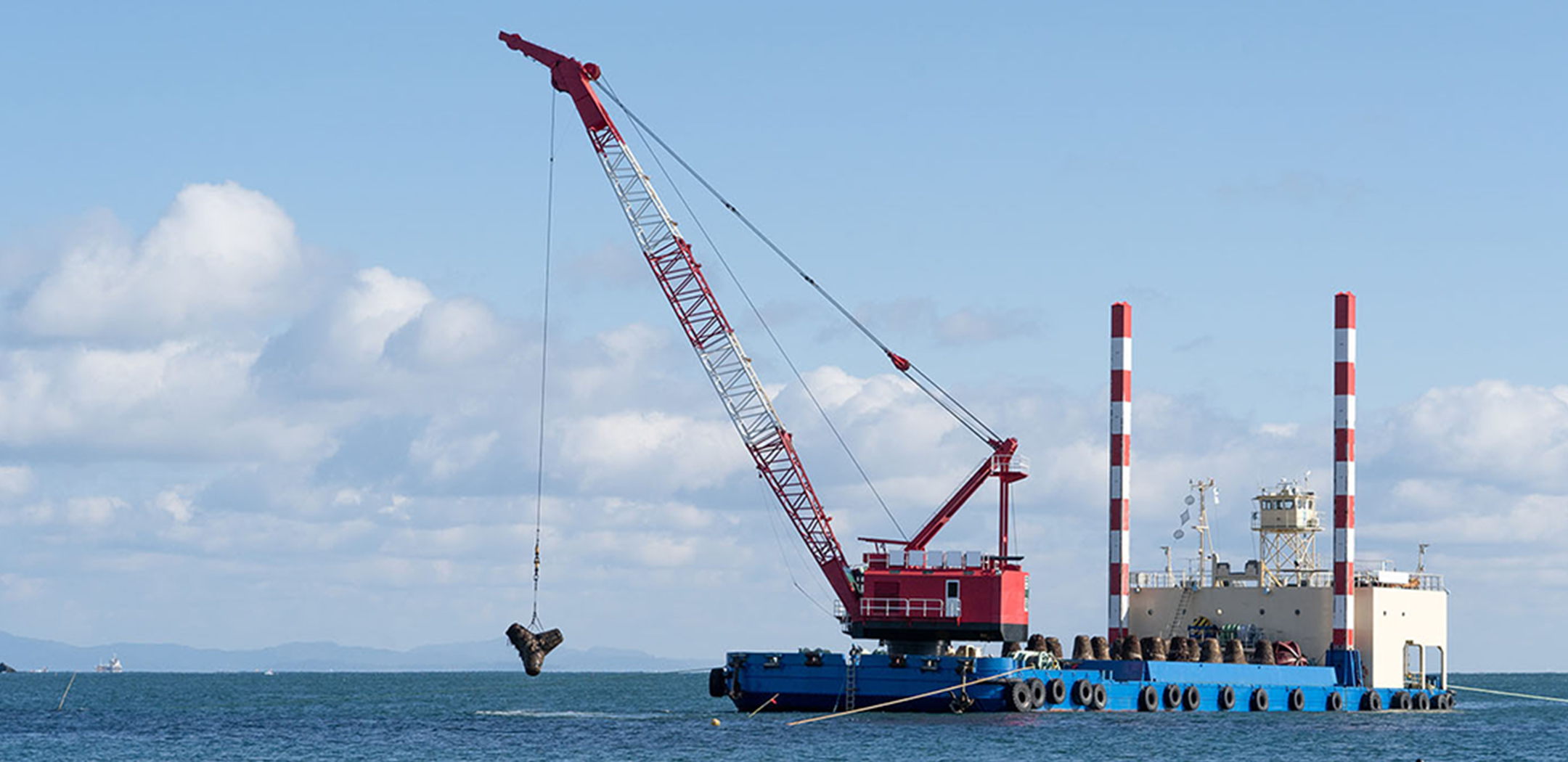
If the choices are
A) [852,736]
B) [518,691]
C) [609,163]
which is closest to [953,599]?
[852,736]

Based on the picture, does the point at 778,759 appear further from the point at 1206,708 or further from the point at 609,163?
the point at 609,163

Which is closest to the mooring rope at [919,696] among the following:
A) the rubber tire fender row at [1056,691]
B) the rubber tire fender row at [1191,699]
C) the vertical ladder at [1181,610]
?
the rubber tire fender row at [1056,691]

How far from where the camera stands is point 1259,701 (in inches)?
3123

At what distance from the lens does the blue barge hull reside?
70188 mm

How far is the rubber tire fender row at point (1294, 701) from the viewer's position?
265 feet

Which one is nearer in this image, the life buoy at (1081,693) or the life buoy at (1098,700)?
the life buoy at (1081,693)

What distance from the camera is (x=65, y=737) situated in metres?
75.5

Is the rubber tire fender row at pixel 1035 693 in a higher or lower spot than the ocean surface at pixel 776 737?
higher

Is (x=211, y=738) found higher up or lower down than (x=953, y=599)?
lower down

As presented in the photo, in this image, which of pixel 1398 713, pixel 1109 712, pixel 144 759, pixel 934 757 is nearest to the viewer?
pixel 934 757

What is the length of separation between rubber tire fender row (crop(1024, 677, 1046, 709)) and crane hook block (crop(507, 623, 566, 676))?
1620 cm

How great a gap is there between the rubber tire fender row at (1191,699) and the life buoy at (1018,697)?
909 centimetres

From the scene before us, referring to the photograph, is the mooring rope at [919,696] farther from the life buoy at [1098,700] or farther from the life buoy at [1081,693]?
the life buoy at [1098,700]

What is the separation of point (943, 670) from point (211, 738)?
26125 millimetres
